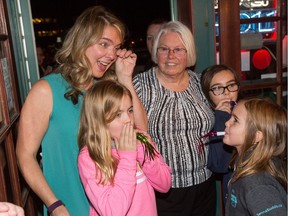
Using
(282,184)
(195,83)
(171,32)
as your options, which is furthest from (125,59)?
(282,184)

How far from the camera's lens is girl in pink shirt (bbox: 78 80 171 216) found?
56.1 inches

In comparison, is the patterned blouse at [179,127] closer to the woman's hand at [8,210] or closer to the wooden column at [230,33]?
the wooden column at [230,33]

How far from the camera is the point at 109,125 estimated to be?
1.53 m

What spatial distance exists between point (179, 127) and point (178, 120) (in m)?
0.04

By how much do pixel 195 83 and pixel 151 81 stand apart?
290 millimetres

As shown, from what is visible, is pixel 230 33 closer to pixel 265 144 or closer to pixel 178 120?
pixel 178 120

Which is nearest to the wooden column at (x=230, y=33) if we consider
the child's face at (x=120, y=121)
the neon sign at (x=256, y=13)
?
the neon sign at (x=256, y=13)

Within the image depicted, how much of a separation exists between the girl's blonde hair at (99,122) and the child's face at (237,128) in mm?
543

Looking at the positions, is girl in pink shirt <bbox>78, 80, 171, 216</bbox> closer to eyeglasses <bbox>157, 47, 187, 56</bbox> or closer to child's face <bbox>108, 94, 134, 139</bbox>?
child's face <bbox>108, 94, 134, 139</bbox>

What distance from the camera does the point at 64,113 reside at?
1.54 metres

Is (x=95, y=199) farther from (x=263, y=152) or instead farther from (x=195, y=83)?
(x=195, y=83)

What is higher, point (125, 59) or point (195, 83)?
point (125, 59)

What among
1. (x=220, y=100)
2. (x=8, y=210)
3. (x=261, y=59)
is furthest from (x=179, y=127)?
(x=8, y=210)

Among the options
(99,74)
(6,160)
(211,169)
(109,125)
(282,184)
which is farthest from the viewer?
(211,169)
